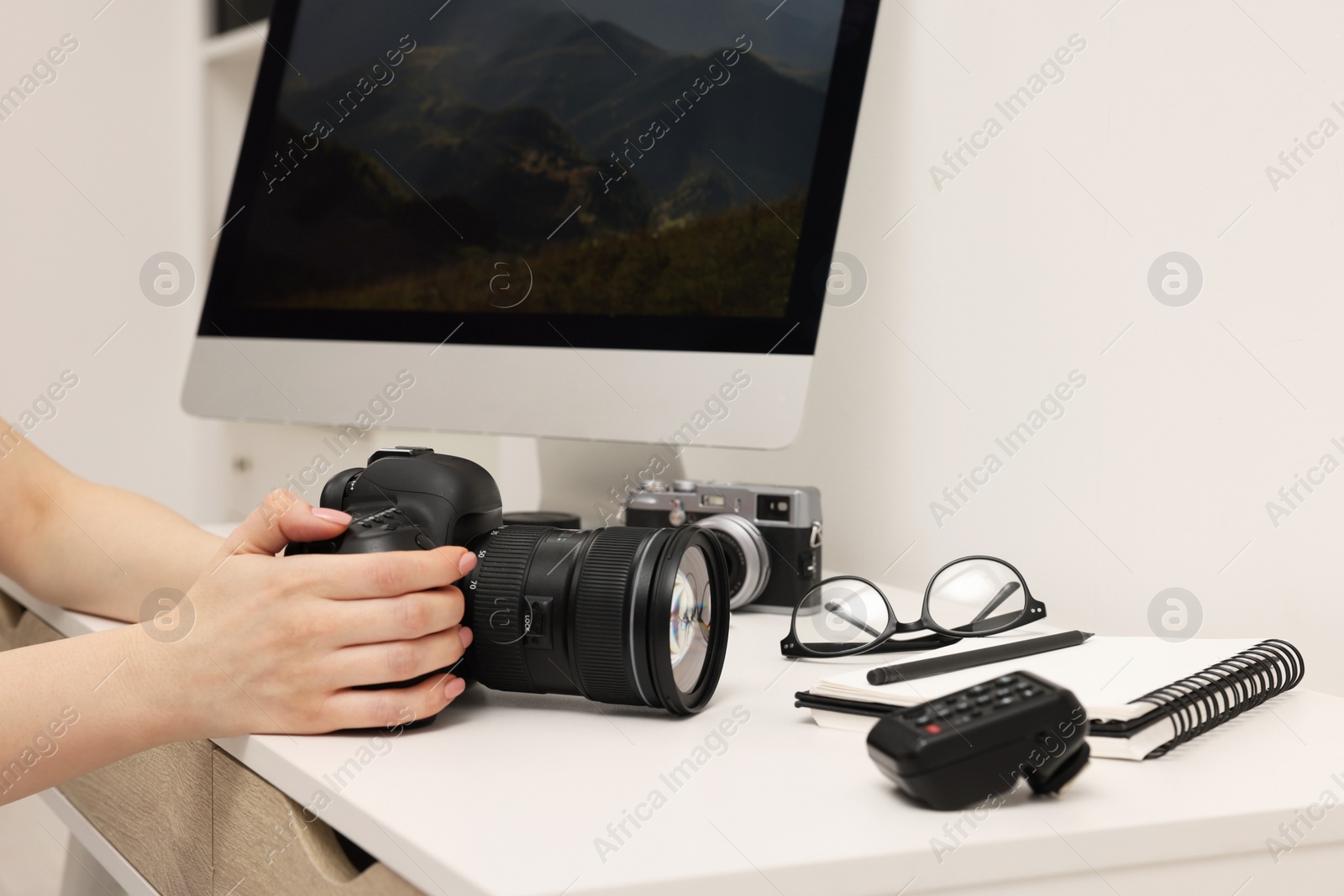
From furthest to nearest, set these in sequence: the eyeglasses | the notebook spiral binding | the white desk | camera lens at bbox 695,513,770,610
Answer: camera lens at bbox 695,513,770,610 → the eyeglasses → the notebook spiral binding → the white desk

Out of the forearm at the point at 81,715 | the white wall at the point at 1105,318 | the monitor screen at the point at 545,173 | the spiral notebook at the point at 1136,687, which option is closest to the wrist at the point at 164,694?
the forearm at the point at 81,715

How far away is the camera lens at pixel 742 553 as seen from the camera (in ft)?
2.30

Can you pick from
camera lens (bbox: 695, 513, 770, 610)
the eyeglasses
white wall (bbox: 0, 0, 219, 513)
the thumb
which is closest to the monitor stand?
camera lens (bbox: 695, 513, 770, 610)

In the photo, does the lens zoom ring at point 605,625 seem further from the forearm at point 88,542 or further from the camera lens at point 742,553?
the forearm at point 88,542

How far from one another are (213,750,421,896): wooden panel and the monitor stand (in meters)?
0.49

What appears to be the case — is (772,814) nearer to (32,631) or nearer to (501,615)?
(501,615)

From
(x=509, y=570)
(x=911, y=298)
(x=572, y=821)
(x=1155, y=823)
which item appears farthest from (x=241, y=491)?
(x=1155, y=823)

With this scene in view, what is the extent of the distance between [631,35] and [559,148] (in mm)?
110

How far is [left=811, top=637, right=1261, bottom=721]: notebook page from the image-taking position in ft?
1.40

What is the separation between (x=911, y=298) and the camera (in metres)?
0.88

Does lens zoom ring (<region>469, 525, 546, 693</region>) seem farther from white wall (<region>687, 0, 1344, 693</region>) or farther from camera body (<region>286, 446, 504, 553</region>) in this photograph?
white wall (<region>687, 0, 1344, 693</region>)

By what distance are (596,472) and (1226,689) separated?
2.08ft

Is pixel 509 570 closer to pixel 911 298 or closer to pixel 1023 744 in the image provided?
pixel 1023 744

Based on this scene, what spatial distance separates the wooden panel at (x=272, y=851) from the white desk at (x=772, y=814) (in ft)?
0.04
